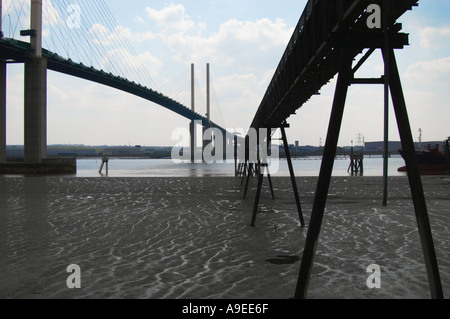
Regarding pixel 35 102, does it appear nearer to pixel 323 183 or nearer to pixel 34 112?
pixel 34 112

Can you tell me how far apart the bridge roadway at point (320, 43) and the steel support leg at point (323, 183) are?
482 millimetres

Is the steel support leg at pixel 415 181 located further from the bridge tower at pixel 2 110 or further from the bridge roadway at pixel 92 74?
the bridge tower at pixel 2 110

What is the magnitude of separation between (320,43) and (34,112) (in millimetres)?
49074

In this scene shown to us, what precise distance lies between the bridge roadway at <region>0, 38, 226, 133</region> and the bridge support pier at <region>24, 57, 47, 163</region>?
1933mm

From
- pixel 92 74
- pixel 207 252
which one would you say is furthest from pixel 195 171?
pixel 207 252

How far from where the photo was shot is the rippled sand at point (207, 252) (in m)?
6.19

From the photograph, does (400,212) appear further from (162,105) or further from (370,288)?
(162,105)

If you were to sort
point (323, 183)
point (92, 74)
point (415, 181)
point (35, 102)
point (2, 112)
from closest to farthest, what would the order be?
point (415, 181) < point (323, 183) < point (35, 102) < point (2, 112) < point (92, 74)

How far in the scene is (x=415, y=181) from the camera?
5172 millimetres

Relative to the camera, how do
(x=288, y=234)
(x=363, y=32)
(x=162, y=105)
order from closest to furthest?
(x=363, y=32), (x=288, y=234), (x=162, y=105)

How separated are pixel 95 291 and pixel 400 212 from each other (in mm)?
11534
